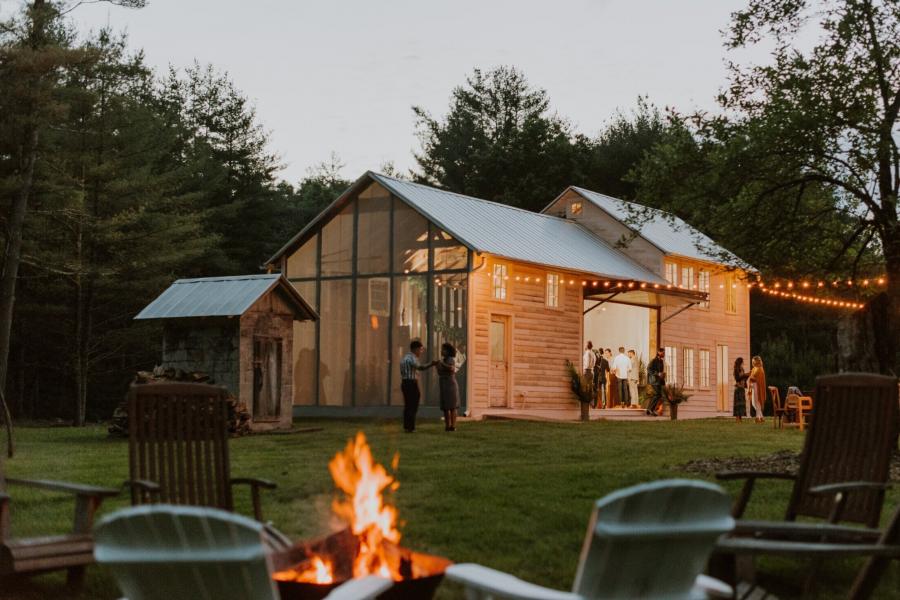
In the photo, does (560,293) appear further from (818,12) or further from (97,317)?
(97,317)

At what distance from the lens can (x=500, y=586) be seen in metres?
3.04

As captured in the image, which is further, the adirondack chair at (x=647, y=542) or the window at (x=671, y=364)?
the window at (x=671, y=364)

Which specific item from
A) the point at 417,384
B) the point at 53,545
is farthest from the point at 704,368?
the point at 53,545

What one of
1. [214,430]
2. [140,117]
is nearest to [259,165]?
[140,117]

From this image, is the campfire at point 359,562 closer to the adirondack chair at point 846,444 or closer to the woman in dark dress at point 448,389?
the adirondack chair at point 846,444

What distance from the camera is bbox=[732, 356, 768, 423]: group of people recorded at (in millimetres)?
25812

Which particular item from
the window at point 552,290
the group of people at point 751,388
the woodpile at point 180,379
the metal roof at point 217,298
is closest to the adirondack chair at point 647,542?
the woodpile at point 180,379

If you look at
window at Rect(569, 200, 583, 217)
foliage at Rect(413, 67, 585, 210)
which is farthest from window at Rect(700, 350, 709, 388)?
foliage at Rect(413, 67, 585, 210)

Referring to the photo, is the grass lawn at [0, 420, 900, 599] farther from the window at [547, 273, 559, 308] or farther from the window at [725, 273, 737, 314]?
the window at [725, 273, 737, 314]

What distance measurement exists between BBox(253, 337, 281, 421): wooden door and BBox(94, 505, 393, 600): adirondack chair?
681 inches

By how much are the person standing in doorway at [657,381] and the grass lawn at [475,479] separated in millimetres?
6983

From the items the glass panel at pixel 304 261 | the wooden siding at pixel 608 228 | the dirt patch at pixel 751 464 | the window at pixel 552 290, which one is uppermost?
the wooden siding at pixel 608 228

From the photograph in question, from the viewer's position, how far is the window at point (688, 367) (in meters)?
31.8

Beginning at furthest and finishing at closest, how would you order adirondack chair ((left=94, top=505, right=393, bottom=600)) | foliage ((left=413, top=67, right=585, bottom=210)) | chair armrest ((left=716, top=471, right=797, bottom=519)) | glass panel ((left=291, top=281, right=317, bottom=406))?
foliage ((left=413, top=67, right=585, bottom=210)) → glass panel ((left=291, top=281, right=317, bottom=406)) → chair armrest ((left=716, top=471, right=797, bottom=519)) → adirondack chair ((left=94, top=505, right=393, bottom=600))
